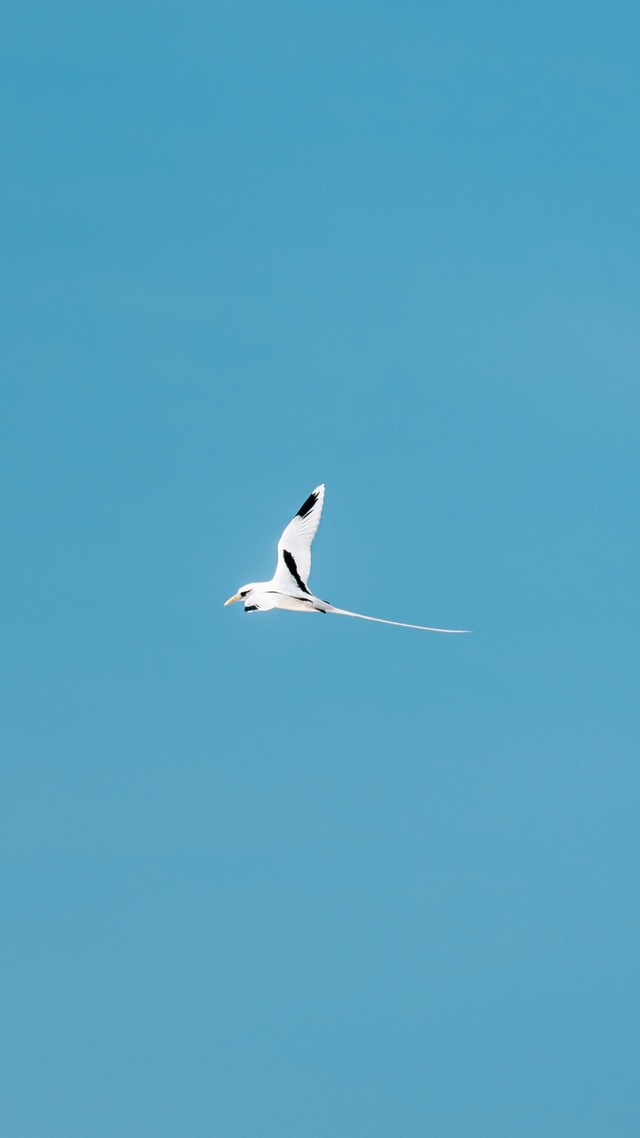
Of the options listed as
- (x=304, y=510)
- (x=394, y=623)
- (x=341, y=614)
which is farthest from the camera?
(x=304, y=510)

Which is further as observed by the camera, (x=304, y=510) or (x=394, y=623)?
(x=304, y=510)

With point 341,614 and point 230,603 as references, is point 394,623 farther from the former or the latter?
point 230,603

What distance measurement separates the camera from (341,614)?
45.2 metres

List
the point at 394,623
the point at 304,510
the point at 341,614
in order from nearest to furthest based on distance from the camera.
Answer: the point at 394,623
the point at 341,614
the point at 304,510

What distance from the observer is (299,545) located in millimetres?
51469

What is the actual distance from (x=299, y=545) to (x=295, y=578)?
7.86 ft

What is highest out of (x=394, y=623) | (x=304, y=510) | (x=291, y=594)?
(x=304, y=510)

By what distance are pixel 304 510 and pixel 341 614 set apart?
8280mm

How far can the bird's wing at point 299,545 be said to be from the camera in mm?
49344

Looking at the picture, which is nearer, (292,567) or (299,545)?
(292,567)

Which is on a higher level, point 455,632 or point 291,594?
point 291,594

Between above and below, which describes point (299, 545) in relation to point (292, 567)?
above

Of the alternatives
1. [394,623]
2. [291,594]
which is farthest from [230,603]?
[394,623]

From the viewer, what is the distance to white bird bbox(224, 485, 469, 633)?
154ft
